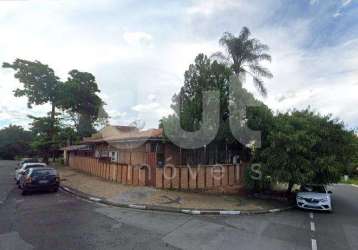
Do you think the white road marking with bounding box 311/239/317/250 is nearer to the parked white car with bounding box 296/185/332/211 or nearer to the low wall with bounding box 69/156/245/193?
the parked white car with bounding box 296/185/332/211

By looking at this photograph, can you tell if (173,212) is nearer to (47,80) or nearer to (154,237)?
(154,237)

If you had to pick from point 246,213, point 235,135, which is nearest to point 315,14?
point 235,135


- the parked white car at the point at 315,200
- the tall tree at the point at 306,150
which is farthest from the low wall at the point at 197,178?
the parked white car at the point at 315,200

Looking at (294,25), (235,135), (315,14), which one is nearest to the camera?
(315,14)

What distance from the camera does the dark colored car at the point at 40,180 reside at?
1224 cm

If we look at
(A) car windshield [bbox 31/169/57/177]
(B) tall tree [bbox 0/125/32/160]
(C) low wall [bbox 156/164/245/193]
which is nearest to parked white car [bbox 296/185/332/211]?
(C) low wall [bbox 156/164/245/193]

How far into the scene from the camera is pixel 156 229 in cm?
689

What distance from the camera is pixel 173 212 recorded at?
8.96 m

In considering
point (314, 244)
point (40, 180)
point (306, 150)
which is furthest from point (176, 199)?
point (40, 180)

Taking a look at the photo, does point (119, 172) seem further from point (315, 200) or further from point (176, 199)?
point (315, 200)

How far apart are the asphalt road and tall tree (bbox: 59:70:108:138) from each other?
2126cm

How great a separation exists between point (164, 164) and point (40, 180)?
7.11 meters

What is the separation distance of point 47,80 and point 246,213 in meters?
28.1

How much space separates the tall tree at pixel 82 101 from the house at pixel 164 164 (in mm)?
10599
